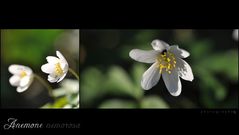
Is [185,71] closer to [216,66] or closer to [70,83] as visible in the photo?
[216,66]

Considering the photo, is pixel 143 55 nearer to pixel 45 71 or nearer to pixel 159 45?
pixel 159 45

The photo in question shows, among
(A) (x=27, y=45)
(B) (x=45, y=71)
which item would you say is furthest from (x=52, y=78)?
(A) (x=27, y=45)

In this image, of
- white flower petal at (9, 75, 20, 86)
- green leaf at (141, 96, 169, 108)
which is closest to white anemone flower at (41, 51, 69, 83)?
white flower petal at (9, 75, 20, 86)

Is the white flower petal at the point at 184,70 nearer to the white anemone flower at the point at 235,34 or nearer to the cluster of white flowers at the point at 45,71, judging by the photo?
the white anemone flower at the point at 235,34

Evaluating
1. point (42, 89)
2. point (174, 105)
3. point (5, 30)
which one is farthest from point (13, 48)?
point (174, 105)
